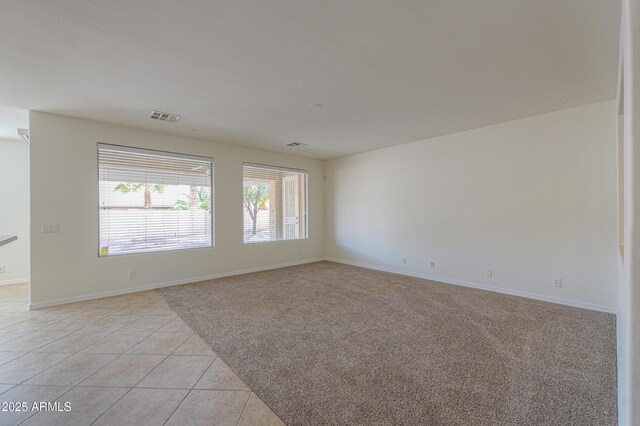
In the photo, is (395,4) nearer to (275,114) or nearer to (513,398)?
(275,114)

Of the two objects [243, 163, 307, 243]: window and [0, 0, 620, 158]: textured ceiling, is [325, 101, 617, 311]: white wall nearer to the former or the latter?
[0, 0, 620, 158]: textured ceiling

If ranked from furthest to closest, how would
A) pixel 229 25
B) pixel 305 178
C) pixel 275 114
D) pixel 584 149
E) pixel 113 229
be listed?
pixel 305 178 < pixel 113 229 < pixel 275 114 < pixel 584 149 < pixel 229 25

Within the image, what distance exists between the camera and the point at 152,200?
16.2 feet

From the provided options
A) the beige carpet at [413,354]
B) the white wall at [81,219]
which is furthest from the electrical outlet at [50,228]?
the beige carpet at [413,354]

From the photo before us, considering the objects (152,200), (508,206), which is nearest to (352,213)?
(508,206)

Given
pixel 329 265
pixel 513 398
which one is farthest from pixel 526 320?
pixel 329 265

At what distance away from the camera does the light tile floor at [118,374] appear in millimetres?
1833

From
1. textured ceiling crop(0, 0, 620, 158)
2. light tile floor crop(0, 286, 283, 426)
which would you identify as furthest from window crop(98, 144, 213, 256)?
light tile floor crop(0, 286, 283, 426)

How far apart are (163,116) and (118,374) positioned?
3259 mm

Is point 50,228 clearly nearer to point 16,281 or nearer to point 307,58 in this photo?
point 16,281

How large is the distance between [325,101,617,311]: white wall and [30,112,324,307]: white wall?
3454 mm

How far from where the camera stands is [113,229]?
4547 mm

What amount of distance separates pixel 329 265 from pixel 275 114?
385 centimetres

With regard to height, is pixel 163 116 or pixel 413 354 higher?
pixel 163 116
